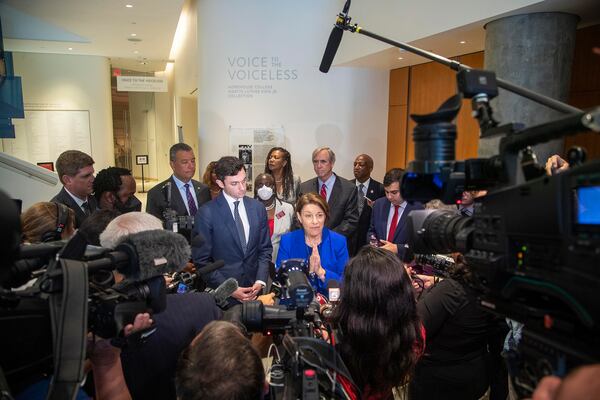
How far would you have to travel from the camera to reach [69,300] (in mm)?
831

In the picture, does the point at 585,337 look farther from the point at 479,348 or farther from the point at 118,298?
the point at 479,348

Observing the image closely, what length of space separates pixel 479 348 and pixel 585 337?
1.29 meters

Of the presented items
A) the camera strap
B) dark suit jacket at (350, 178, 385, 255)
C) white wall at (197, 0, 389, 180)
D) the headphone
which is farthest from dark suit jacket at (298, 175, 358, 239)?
the camera strap

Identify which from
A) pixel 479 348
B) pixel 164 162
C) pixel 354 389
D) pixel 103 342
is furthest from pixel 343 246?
pixel 164 162

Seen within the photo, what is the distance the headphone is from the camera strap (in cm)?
117

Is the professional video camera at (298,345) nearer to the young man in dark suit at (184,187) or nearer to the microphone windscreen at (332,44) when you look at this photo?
the microphone windscreen at (332,44)

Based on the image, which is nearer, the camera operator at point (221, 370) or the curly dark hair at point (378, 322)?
the camera operator at point (221, 370)

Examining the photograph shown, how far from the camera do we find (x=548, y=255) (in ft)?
2.43

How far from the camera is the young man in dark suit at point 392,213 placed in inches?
125

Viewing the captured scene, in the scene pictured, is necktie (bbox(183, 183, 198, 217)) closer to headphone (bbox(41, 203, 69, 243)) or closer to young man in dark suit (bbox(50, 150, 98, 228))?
young man in dark suit (bbox(50, 150, 98, 228))

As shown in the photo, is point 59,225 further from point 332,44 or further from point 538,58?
point 538,58

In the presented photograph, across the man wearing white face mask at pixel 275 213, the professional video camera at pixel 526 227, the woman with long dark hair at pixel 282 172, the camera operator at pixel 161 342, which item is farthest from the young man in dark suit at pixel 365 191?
the professional video camera at pixel 526 227

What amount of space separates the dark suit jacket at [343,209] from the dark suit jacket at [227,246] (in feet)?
3.71

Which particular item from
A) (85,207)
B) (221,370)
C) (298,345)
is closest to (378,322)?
(298,345)
